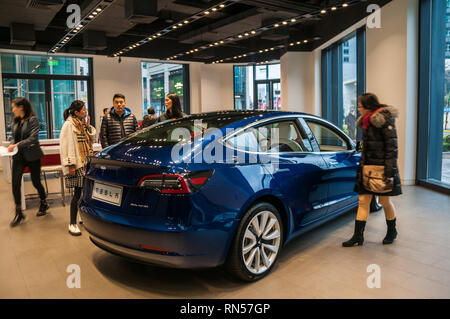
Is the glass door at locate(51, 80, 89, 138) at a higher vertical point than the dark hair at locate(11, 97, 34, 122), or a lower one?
higher

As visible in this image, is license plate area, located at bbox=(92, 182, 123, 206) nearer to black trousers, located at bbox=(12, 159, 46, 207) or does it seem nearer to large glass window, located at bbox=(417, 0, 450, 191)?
black trousers, located at bbox=(12, 159, 46, 207)

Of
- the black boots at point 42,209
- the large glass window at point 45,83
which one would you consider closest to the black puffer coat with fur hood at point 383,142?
the black boots at point 42,209

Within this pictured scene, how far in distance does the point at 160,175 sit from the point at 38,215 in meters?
3.21

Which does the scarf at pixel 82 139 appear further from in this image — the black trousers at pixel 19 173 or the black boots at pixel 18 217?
the black boots at pixel 18 217

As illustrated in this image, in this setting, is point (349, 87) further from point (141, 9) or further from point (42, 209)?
point (42, 209)

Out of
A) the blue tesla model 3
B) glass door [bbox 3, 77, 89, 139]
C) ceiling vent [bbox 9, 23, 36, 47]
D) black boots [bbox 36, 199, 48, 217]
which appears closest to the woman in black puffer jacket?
the blue tesla model 3

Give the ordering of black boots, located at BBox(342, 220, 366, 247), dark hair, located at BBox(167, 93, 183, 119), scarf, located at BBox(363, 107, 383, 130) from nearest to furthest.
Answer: scarf, located at BBox(363, 107, 383, 130)
black boots, located at BBox(342, 220, 366, 247)
dark hair, located at BBox(167, 93, 183, 119)

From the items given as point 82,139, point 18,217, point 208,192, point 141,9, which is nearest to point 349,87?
point 141,9

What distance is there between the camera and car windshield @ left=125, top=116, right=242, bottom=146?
265 centimetres

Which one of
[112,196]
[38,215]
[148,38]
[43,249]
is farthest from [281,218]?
[148,38]

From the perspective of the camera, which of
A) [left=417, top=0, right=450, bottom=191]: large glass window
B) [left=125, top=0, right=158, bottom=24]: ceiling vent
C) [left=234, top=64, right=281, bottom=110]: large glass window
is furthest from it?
[left=234, top=64, right=281, bottom=110]: large glass window

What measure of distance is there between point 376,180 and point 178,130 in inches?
68.6

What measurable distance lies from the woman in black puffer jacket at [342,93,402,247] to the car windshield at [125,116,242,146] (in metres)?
1.18

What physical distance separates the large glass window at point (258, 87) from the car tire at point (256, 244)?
1235 centimetres
